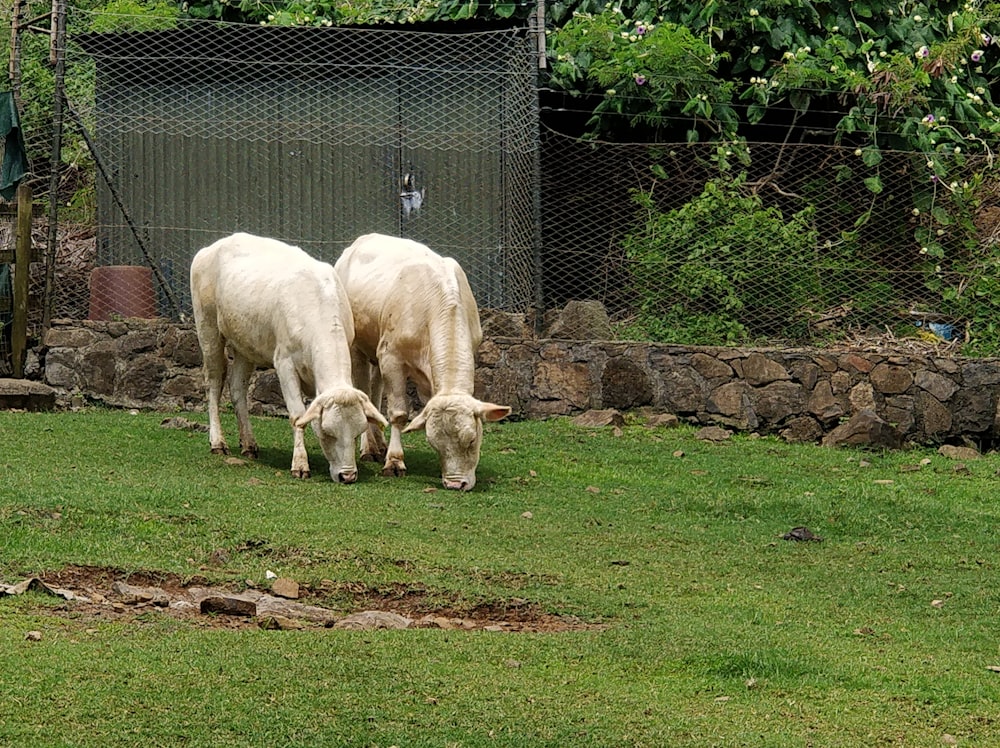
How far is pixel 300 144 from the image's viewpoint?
13.8 metres

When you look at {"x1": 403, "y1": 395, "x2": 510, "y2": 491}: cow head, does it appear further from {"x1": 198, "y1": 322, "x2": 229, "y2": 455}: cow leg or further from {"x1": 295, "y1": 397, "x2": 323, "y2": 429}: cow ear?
{"x1": 198, "y1": 322, "x2": 229, "y2": 455}: cow leg

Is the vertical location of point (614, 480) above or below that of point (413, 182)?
below

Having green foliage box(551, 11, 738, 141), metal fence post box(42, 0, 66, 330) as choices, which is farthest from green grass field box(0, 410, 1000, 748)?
green foliage box(551, 11, 738, 141)

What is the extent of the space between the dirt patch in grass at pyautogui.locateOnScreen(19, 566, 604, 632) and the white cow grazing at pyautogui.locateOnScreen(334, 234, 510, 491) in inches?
107

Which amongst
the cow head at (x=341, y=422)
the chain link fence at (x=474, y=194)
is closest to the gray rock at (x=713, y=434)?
the chain link fence at (x=474, y=194)

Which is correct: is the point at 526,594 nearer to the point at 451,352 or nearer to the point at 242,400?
the point at 451,352

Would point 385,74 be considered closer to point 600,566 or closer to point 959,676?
point 600,566

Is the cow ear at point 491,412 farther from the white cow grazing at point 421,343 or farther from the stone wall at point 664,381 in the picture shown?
the stone wall at point 664,381

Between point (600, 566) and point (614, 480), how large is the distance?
2.60m

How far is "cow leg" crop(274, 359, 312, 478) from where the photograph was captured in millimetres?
10000

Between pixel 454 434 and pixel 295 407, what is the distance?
1.16 metres

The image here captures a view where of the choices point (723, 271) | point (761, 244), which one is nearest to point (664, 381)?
point (723, 271)

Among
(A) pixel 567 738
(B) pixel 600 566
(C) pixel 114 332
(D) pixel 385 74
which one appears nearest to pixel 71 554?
(B) pixel 600 566

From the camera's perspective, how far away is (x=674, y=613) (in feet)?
22.8
